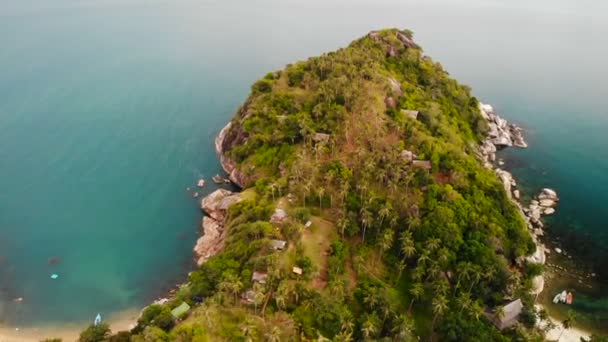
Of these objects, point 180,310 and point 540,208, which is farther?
point 540,208

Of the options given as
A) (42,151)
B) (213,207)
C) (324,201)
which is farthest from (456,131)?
(42,151)

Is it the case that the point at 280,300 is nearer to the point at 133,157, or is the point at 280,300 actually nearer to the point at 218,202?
the point at 218,202

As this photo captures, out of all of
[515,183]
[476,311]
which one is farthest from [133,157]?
[515,183]

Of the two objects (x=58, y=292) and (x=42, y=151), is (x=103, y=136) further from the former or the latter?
(x=58, y=292)

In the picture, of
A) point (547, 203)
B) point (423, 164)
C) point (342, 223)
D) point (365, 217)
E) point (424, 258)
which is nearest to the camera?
point (424, 258)

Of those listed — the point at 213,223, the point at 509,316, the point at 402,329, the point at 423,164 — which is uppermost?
the point at 423,164

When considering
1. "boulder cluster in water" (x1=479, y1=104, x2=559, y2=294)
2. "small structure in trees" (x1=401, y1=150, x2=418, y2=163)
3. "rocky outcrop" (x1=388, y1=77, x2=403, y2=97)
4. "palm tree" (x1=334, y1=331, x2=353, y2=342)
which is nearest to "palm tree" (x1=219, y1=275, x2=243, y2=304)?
"palm tree" (x1=334, y1=331, x2=353, y2=342)
